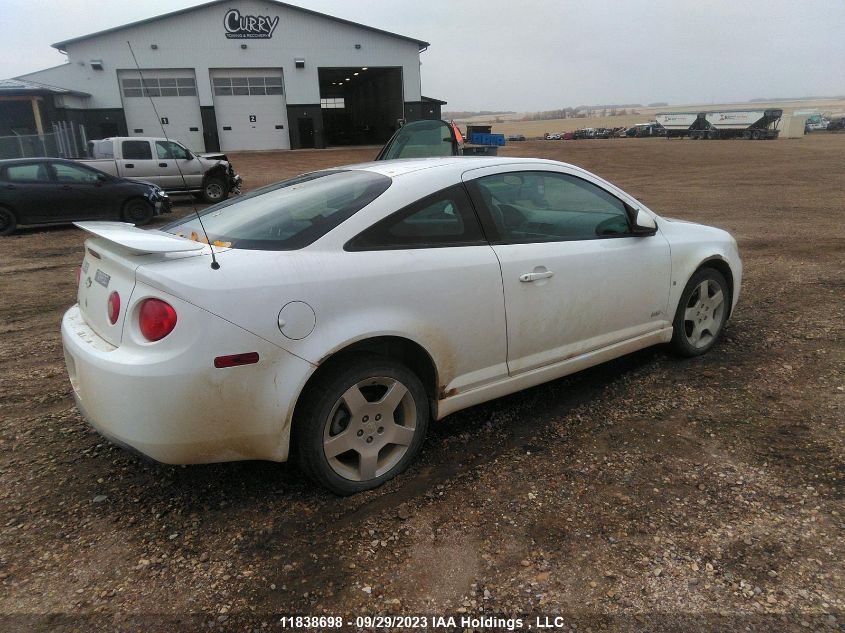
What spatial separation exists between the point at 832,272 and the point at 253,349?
709 centimetres

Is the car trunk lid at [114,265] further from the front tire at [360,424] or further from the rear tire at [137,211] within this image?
the rear tire at [137,211]

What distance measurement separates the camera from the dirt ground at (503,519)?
2230 mm

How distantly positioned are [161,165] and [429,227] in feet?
46.7

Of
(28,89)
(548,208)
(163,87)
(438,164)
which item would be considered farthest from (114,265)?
(163,87)

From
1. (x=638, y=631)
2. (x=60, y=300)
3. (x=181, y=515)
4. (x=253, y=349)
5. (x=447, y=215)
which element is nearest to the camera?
(x=638, y=631)

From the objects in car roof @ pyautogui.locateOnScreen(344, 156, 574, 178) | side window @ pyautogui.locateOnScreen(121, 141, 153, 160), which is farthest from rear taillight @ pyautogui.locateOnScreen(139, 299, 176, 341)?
side window @ pyautogui.locateOnScreen(121, 141, 153, 160)

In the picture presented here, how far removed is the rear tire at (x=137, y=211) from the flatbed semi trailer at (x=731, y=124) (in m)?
48.6

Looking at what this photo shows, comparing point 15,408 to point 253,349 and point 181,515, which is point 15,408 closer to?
point 181,515

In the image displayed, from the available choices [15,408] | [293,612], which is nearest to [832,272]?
[293,612]

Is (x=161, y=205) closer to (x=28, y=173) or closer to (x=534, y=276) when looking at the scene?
(x=28, y=173)

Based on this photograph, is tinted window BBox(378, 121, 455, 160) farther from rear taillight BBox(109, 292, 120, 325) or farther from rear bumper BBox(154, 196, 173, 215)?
rear taillight BBox(109, 292, 120, 325)

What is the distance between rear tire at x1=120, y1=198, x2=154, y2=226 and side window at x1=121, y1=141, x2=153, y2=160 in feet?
10.4

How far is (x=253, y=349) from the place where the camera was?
8.04ft

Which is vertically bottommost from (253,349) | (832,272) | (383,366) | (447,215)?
(832,272)
